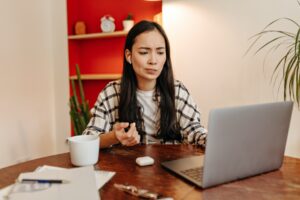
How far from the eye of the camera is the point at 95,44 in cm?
304

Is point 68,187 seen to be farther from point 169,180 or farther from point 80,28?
point 80,28

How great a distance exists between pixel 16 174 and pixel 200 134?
74 cm

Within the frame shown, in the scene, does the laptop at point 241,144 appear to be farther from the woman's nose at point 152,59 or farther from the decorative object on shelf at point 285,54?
the decorative object on shelf at point 285,54

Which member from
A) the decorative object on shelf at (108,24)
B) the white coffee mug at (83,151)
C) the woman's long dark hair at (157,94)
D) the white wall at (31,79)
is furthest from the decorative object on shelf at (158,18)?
the white coffee mug at (83,151)

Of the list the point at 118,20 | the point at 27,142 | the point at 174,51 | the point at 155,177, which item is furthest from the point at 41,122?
the point at 155,177

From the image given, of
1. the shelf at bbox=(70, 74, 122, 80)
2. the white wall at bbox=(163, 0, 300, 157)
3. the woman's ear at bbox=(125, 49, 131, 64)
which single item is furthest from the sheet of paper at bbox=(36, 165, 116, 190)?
the shelf at bbox=(70, 74, 122, 80)

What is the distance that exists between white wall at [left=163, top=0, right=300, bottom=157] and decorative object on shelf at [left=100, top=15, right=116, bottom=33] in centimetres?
59

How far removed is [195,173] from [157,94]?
2.25 ft

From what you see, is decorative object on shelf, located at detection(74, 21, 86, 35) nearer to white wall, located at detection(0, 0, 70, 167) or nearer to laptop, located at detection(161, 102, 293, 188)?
white wall, located at detection(0, 0, 70, 167)

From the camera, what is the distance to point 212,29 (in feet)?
7.52

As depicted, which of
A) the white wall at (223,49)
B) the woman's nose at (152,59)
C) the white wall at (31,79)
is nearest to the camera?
the woman's nose at (152,59)

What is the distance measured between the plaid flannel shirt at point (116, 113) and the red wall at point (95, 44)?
4.83 feet

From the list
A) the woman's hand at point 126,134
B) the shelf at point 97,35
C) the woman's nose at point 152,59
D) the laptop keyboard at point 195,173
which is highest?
the shelf at point 97,35

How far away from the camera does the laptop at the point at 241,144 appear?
2.33ft
